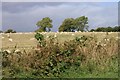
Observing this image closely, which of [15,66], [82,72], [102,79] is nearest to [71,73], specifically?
[82,72]

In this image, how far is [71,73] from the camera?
7836 mm

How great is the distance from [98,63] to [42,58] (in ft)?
4.90

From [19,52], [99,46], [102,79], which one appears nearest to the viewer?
[102,79]

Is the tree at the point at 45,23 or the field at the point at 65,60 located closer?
the field at the point at 65,60

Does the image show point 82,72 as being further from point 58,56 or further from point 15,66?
point 15,66

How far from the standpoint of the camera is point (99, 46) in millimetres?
9094

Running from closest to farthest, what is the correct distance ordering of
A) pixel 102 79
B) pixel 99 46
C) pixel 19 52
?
pixel 102 79 < pixel 19 52 < pixel 99 46

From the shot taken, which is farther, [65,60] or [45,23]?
[45,23]

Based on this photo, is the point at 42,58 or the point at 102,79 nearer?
the point at 102,79

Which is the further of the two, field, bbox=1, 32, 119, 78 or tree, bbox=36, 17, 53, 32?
tree, bbox=36, 17, 53, 32

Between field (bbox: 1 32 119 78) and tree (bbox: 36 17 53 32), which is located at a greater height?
tree (bbox: 36 17 53 32)

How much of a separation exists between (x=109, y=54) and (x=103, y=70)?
89cm

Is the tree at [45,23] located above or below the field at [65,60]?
above

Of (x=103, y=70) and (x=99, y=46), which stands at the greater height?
(x=99, y=46)
